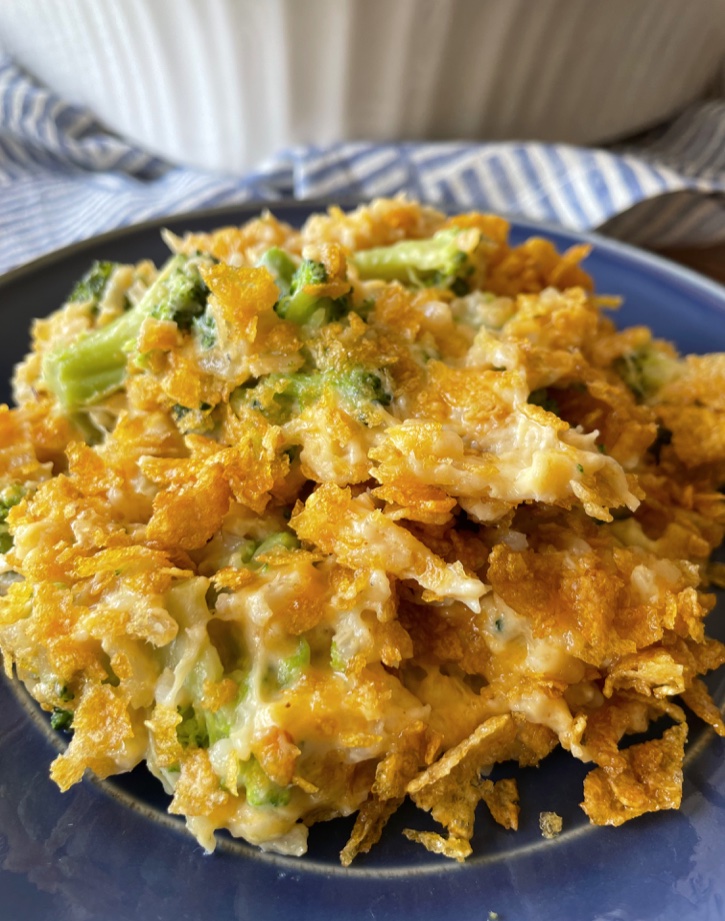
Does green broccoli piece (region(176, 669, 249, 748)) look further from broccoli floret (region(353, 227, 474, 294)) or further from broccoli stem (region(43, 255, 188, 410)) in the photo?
broccoli floret (region(353, 227, 474, 294))

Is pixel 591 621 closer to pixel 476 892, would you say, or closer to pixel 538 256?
pixel 476 892

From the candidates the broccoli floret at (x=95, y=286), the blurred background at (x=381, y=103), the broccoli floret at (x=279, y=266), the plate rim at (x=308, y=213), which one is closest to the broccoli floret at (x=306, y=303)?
the broccoli floret at (x=279, y=266)

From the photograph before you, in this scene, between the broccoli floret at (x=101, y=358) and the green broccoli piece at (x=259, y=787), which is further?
the broccoli floret at (x=101, y=358)

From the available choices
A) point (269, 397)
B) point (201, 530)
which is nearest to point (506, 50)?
point (269, 397)

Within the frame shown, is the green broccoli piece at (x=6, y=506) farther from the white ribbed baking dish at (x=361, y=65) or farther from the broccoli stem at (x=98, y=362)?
the white ribbed baking dish at (x=361, y=65)

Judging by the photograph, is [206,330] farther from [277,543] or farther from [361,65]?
[361,65]
